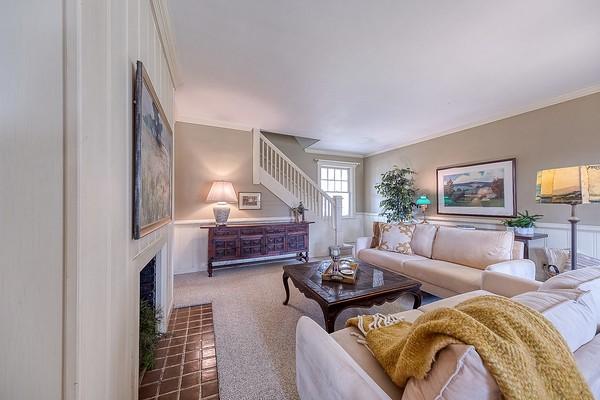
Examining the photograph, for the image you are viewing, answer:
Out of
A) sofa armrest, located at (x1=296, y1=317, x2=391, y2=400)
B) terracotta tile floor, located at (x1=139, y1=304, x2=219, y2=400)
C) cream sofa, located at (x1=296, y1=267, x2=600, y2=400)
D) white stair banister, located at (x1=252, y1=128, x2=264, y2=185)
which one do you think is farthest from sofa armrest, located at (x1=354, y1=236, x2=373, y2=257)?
sofa armrest, located at (x1=296, y1=317, x2=391, y2=400)

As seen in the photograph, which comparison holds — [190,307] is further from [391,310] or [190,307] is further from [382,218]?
[382,218]

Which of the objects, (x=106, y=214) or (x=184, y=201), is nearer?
(x=106, y=214)

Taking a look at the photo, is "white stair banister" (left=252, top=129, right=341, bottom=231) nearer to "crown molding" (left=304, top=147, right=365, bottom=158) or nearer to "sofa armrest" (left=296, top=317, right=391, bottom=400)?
"crown molding" (left=304, top=147, right=365, bottom=158)

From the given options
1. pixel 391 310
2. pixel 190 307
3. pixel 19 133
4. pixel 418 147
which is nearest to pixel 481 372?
pixel 19 133

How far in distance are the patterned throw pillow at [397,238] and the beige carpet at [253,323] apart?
69cm

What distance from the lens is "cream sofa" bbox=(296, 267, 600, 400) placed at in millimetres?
545

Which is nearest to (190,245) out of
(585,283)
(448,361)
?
(448,361)

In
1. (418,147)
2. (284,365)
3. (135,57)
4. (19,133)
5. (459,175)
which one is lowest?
(284,365)

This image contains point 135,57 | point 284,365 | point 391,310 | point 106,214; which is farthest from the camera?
point 391,310

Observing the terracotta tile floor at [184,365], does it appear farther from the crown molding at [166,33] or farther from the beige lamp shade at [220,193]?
the crown molding at [166,33]

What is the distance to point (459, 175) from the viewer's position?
4.00 metres

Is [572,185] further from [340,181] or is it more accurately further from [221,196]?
[340,181]

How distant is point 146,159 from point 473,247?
311 centimetres

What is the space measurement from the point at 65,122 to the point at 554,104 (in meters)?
4.74
